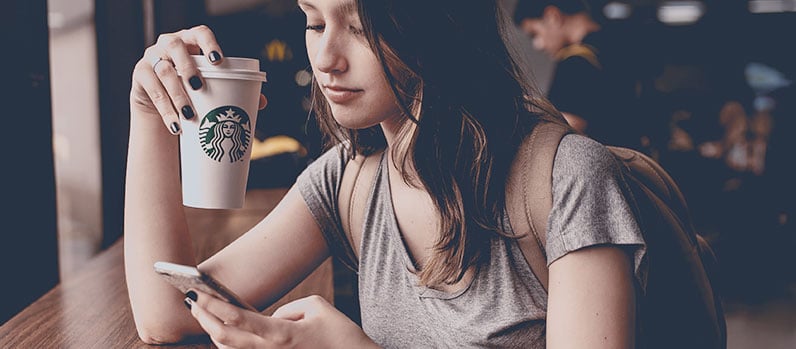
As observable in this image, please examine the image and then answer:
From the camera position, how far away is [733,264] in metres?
5.43

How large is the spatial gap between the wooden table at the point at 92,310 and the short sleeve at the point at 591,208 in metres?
0.55

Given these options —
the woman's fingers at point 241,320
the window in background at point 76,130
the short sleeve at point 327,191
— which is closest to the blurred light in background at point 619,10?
the window in background at point 76,130

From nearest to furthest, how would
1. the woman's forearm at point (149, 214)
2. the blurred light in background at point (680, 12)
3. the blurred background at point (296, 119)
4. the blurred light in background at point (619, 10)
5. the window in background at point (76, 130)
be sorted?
the woman's forearm at point (149, 214) → the blurred background at point (296, 119) → the window in background at point (76, 130) → the blurred light in background at point (619, 10) → the blurred light in background at point (680, 12)

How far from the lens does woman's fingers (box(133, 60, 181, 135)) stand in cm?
103

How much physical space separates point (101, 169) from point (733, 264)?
172 inches

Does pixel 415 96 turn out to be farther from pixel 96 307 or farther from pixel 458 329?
pixel 96 307

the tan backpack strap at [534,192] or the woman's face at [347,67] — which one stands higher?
the woman's face at [347,67]

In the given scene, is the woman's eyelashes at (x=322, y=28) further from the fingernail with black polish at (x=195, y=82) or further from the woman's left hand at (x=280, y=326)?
the woman's left hand at (x=280, y=326)

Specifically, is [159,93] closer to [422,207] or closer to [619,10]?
[422,207]

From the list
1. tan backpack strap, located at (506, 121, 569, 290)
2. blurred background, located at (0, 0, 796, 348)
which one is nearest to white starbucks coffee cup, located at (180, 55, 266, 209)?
blurred background, located at (0, 0, 796, 348)

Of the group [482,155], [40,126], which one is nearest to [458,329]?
[482,155]

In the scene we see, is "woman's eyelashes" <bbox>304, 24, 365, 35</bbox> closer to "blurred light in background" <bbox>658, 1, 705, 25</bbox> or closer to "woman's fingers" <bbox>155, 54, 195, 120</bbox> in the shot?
"woman's fingers" <bbox>155, 54, 195, 120</bbox>

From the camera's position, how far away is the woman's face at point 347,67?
0.98 m

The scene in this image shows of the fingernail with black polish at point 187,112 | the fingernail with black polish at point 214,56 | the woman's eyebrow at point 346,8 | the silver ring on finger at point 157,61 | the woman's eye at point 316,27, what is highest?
the woman's eyebrow at point 346,8
